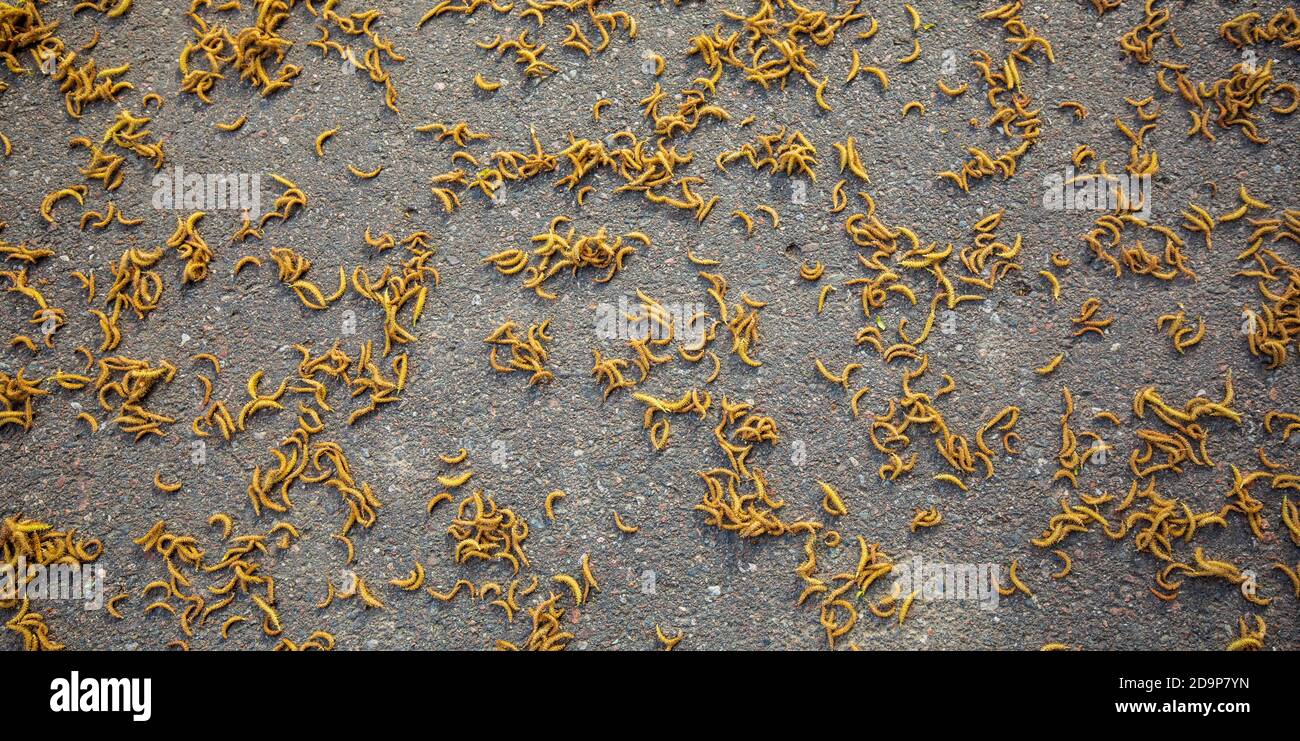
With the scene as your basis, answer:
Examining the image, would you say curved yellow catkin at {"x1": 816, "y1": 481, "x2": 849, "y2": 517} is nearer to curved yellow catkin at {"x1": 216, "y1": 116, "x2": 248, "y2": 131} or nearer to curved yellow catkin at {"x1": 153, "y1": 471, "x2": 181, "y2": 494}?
curved yellow catkin at {"x1": 153, "y1": 471, "x2": 181, "y2": 494}

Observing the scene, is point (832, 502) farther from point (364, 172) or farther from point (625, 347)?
point (364, 172)

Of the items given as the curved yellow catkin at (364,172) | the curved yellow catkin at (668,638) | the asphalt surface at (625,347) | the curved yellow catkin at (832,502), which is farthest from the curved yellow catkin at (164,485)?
the curved yellow catkin at (832,502)

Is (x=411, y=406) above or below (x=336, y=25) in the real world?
below

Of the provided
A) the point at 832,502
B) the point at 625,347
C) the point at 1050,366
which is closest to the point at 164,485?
the point at 625,347

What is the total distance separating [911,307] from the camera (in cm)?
471

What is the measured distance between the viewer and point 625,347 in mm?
4711

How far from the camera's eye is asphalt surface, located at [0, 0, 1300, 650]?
451 centimetres

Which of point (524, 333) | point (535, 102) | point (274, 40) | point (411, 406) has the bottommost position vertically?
point (411, 406)

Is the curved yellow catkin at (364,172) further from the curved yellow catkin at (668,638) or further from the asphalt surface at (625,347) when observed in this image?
the curved yellow catkin at (668,638)

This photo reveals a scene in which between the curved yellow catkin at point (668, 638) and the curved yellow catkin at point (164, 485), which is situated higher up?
the curved yellow catkin at point (164, 485)

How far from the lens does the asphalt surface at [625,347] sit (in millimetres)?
4508

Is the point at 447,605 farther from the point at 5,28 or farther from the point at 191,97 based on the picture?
the point at 5,28

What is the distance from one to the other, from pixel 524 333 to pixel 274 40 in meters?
2.07
